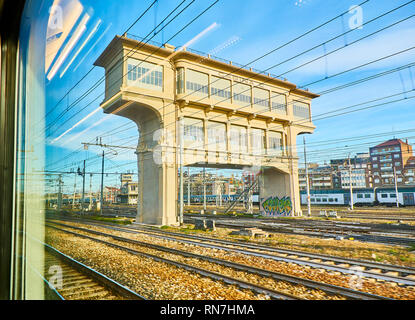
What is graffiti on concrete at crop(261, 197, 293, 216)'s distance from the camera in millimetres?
20322

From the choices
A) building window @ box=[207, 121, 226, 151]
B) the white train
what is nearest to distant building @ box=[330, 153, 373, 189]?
building window @ box=[207, 121, 226, 151]

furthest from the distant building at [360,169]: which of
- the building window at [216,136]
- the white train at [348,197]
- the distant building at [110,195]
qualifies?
the white train at [348,197]

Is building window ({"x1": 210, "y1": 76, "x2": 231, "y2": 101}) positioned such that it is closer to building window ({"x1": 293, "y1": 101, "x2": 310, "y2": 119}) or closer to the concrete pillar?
building window ({"x1": 293, "y1": 101, "x2": 310, "y2": 119})

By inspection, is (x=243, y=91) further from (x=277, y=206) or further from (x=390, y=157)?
(x=277, y=206)

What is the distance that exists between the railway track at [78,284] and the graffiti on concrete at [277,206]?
60.3 ft

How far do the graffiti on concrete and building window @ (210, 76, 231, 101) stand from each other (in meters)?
11.2

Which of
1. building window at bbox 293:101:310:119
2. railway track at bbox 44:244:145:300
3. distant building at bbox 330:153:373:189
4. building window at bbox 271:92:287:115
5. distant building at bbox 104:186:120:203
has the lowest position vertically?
railway track at bbox 44:244:145:300

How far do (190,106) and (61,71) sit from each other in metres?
12.3

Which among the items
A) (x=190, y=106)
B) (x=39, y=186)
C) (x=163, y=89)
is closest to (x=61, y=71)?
(x=39, y=186)

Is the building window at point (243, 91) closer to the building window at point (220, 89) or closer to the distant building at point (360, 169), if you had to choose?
the building window at point (220, 89)

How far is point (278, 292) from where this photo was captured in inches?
133
